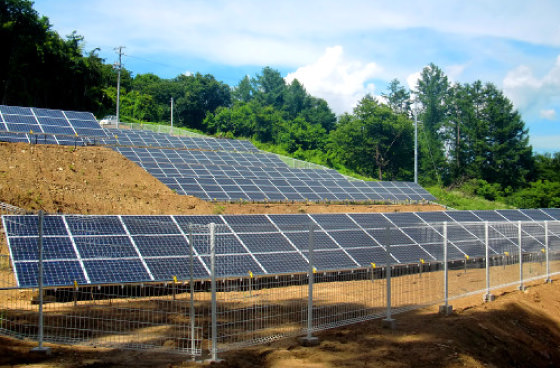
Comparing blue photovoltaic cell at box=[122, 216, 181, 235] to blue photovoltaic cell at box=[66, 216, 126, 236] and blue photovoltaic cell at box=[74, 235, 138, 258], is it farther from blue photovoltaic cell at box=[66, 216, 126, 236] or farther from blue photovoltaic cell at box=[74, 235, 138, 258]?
blue photovoltaic cell at box=[74, 235, 138, 258]

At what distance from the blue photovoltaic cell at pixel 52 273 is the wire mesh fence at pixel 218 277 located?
26 mm

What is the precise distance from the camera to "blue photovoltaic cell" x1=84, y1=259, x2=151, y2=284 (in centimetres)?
1154

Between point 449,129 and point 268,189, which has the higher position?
point 449,129

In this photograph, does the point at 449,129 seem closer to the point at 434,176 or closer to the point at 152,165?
the point at 434,176

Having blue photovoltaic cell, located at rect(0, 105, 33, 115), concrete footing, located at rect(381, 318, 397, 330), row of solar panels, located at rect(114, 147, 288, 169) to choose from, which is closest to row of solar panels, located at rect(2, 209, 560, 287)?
concrete footing, located at rect(381, 318, 397, 330)

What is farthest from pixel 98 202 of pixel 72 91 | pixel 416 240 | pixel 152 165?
pixel 72 91

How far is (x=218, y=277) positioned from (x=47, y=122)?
24674 mm

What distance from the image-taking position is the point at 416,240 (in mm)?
15227

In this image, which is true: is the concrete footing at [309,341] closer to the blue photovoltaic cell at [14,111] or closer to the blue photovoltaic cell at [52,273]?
the blue photovoltaic cell at [52,273]

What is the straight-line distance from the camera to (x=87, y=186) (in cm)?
2561

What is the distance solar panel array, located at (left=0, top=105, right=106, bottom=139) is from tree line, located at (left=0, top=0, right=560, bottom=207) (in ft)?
67.0

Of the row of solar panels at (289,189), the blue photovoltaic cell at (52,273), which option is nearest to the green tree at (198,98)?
the row of solar panels at (289,189)

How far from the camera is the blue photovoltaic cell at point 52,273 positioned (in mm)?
10852

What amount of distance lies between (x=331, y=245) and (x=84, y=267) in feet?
22.2
